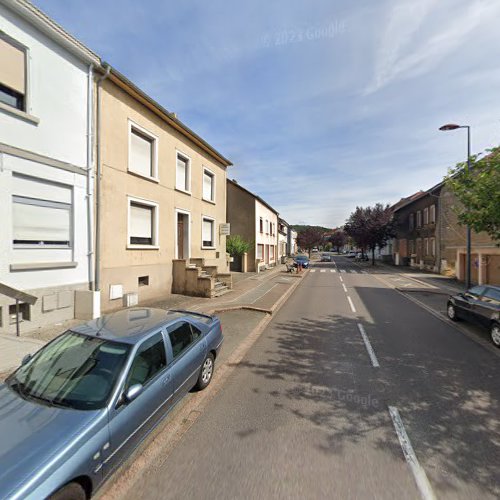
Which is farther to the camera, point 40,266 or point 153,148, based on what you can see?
point 153,148

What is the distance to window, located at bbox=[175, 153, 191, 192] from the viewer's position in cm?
1346

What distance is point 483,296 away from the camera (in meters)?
8.06

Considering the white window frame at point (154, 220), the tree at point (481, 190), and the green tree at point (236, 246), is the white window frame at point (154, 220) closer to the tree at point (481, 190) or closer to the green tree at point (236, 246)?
the tree at point (481, 190)

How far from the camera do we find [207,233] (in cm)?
1628

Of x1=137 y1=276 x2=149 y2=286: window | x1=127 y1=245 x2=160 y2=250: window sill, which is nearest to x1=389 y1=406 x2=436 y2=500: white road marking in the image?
x1=127 y1=245 x2=160 y2=250: window sill

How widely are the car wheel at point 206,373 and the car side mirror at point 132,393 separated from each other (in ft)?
5.66

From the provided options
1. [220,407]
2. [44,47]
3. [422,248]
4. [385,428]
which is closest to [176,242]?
→ [44,47]

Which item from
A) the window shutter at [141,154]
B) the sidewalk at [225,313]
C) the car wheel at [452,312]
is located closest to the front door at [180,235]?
the sidewalk at [225,313]

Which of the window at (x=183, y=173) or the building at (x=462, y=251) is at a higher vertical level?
the window at (x=183, y=173)

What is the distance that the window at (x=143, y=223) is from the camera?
34.8ft

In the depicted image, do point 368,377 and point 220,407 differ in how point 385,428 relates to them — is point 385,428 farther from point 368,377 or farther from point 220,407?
point 220,407

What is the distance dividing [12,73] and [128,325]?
7175 millimetres

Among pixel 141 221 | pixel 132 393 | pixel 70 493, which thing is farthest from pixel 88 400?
pixel 141 221

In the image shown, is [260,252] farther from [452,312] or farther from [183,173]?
[452,312]
